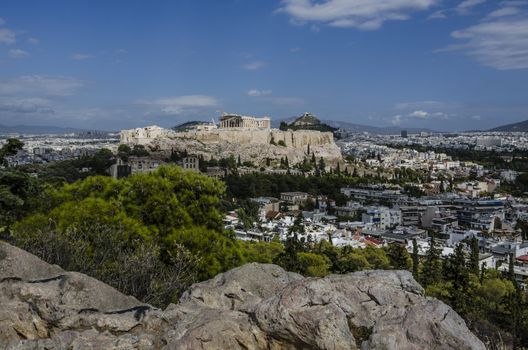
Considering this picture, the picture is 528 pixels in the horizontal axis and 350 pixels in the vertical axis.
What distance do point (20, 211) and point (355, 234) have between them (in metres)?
35.6

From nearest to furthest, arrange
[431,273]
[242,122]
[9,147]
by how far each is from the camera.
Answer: [9,147]
[431,273]
[242,122]

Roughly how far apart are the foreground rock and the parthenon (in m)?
95.4

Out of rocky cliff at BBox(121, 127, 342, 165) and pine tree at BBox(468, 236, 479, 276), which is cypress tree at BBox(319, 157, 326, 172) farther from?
pine tree at BBox(468, 236, 479, 276)

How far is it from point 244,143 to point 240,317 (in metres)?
88.8

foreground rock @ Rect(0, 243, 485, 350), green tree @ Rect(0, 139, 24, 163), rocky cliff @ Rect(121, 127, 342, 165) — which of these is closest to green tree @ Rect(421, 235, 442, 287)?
green tree @ Rect(0, 139, 24, 163)

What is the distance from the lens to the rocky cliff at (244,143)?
271ft

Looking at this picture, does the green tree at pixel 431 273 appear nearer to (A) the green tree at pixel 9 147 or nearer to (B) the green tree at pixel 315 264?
(B) the green tree at pixel 315 264

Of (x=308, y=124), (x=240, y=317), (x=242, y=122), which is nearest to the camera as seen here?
(x=240, y=317)

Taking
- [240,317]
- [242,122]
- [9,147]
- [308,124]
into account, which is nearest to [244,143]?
[242,122]

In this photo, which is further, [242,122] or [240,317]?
[242,122]

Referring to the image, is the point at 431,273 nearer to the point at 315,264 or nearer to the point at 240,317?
the point at 315,264

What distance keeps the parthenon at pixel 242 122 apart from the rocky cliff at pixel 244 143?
225 inches

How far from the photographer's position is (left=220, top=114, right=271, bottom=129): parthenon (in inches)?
4043

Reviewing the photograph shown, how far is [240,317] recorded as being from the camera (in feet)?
13.9
